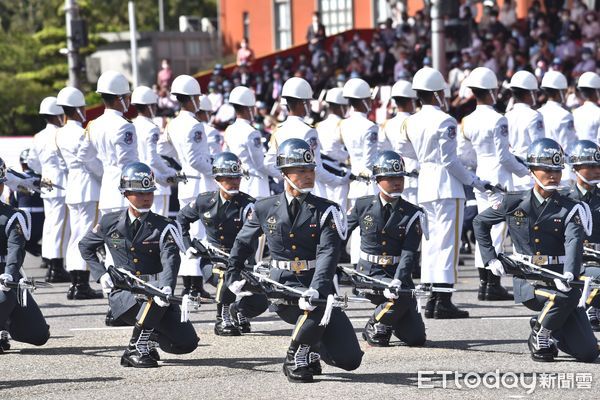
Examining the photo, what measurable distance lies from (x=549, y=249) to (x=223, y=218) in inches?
123

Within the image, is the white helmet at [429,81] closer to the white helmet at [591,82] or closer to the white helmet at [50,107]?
the white helmet at [591,82]

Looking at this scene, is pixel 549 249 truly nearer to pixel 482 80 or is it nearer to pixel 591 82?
pixel 482 80

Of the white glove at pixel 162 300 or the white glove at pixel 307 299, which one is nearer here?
the white glove at pixel 307 299

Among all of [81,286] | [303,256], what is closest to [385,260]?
[303,256]

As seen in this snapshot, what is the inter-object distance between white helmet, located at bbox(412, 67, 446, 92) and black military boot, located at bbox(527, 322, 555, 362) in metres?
3.49

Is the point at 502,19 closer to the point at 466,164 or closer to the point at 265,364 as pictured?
the point at 466,164

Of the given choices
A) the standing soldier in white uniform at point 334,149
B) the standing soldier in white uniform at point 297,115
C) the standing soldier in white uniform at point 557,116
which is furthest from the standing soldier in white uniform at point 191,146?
the standing soldier in white uniform at point 557,116

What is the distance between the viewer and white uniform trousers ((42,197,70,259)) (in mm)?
15867

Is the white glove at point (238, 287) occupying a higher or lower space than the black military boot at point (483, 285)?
higher

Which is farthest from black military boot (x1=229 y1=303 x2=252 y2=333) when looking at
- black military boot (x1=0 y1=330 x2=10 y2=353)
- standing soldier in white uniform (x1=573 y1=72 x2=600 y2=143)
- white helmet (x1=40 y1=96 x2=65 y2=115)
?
standing soldier in white uniform (x1=573 y1=72 x2=600 y2=143)

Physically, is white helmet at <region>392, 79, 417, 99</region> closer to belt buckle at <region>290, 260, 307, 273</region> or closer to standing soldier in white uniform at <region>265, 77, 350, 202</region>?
standing soldier in white uniform at <region>265, 77, 350, 202</region>

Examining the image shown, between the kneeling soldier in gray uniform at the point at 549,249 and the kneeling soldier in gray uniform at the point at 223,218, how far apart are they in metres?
2.44

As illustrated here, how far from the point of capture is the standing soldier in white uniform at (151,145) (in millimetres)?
14317

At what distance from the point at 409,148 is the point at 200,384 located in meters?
4.73
